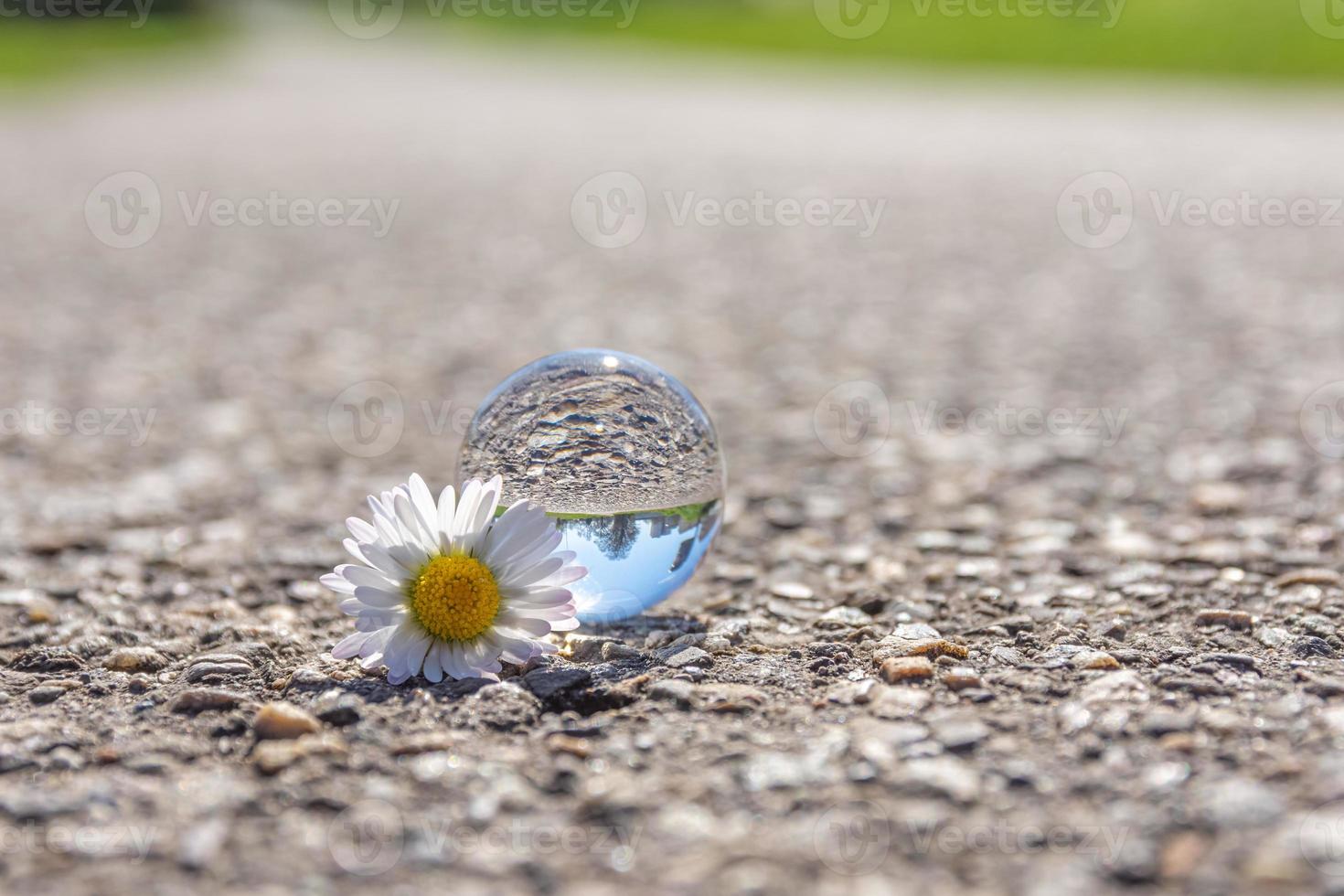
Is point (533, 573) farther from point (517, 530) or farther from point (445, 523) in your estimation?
point (445, 523)

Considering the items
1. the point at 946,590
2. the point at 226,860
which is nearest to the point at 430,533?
the point at 226,860

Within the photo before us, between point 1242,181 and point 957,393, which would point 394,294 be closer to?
point 957,393

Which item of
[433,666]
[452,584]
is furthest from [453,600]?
[433,666]

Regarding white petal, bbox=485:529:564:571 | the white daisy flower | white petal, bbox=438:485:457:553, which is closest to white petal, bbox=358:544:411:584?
the white daisy flower

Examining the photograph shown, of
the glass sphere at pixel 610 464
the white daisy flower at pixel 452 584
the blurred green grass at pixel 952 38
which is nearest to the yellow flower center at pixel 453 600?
the white daisy flower at pixel 452 584

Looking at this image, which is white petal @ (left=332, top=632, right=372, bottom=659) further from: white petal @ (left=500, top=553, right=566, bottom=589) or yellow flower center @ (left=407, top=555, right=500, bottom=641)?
white petal @ (left=500, top=553, right=566, bottom=589)

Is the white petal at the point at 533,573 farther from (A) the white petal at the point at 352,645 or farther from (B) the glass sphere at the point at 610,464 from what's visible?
(A) the white petal at the point at 352,645
